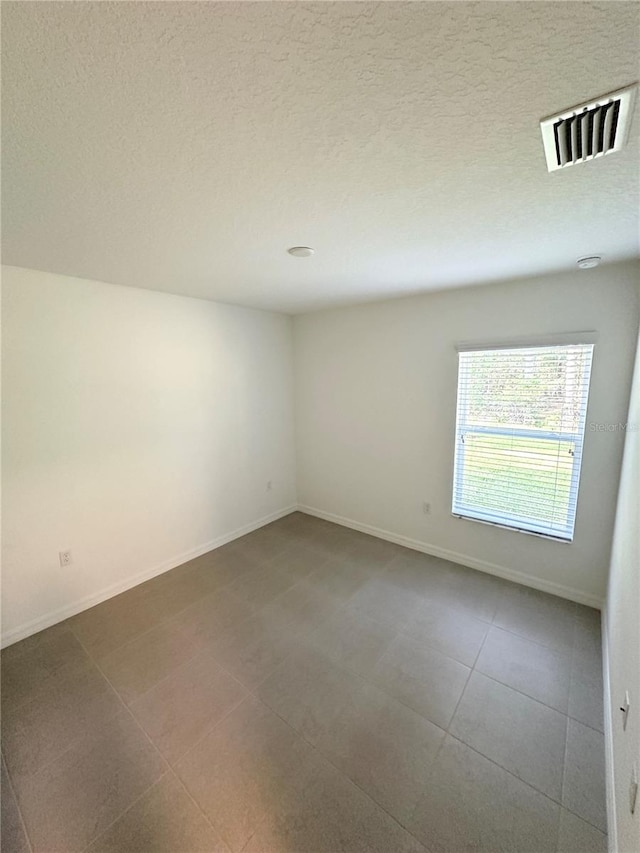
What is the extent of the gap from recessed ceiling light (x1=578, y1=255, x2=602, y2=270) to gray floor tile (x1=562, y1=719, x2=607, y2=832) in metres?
2.57

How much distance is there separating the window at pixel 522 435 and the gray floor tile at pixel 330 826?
209 centimetres

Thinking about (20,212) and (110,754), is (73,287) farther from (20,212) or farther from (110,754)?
(110,754)

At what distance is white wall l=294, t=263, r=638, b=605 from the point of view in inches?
88.7

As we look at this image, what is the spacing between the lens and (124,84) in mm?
810

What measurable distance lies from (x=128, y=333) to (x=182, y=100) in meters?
2.09

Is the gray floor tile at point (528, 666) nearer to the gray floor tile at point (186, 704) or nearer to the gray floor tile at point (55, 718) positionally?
the gray floor tile at point (186, 704)

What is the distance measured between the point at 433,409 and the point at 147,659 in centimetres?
283

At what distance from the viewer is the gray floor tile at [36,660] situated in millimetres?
1825

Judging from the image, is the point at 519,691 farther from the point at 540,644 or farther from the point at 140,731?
the point at 140,731

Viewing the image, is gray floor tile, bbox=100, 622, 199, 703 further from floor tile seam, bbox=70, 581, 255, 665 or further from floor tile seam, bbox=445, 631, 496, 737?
floor tile seam, bbox=445, 631, 496, 737

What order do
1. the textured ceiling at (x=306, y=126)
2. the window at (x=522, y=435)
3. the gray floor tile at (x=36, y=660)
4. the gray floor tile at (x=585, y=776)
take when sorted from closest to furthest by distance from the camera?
the textured ceiling at (x=306, y=126)
the gray floor tile at (x=585, y=776)
the gray floor tile at (x=36, y=660)
the window at (x=522, y=435)

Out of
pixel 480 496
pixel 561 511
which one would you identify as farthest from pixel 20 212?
pixel 561 511

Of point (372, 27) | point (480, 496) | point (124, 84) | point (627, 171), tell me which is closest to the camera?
point (372, 27)

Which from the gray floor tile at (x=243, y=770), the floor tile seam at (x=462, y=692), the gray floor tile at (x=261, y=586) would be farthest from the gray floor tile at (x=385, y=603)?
the gray floor tile at (x=243, y=770)
